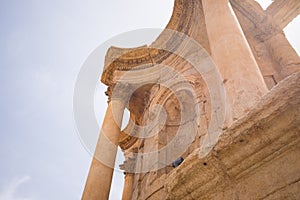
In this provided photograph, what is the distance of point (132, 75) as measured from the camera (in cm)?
1116

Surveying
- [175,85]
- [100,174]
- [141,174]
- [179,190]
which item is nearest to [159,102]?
[175,85]

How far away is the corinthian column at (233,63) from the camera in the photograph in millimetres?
3207

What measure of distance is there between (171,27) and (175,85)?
278 cm

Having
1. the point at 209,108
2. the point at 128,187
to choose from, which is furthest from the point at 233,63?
the point at 128,187

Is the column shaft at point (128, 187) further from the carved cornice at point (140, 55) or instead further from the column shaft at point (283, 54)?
the column shaft at point (283, 54)

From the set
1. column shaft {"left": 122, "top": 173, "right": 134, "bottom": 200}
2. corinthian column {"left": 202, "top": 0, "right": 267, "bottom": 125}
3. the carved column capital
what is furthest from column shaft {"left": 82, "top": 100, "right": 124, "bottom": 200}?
corinthian column {"left": 202, "top": 0, "right": 267, "bottom": 125}

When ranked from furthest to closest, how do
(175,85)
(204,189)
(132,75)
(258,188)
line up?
(132,75) → (175,85) → (204,189) → (258,188)

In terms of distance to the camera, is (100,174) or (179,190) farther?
(100,174)

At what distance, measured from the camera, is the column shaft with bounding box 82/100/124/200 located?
278 inches

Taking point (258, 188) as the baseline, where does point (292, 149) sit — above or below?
above

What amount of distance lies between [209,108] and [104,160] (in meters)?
3.95

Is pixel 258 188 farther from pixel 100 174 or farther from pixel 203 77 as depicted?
pixel 203 77

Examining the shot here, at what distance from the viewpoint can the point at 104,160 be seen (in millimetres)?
7785

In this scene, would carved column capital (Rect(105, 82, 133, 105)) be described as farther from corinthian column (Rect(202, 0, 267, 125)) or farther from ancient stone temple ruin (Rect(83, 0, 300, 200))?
corinthian column (Rect(202, 0, 267, 125))
